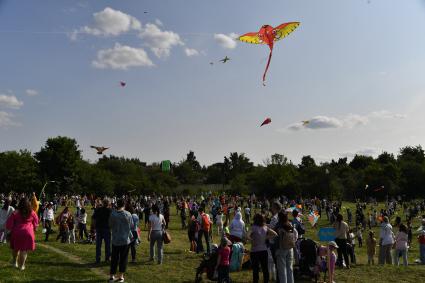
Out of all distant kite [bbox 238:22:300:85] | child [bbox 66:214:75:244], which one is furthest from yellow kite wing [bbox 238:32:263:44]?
child [bbox 66:214:75:244]

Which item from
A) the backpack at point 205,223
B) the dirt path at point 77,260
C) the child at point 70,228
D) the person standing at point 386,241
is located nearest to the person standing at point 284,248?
the dirt path at point 77,260

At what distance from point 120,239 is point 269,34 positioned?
9644 millimetres

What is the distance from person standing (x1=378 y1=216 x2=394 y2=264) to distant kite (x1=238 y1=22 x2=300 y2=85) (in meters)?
7.31

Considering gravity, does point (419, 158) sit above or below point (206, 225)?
above

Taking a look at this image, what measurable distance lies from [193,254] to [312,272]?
5799 mm

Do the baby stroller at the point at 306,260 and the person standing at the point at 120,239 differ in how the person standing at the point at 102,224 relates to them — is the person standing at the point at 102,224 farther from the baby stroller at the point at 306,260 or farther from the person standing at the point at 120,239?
the baby stroller at the point at 306,260

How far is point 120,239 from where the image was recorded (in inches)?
364

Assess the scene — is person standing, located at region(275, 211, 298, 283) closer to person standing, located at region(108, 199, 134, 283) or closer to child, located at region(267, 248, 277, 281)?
child, located at region(267, 248, 277, 281)

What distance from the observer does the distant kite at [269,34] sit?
49.7 ft

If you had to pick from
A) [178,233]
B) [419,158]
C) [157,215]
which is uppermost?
[419,158]

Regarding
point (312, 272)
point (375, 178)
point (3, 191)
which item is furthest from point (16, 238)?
point (375, 178)

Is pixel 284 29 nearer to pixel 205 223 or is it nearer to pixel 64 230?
pixel 205 223

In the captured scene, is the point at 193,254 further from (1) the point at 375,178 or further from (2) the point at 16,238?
(1) the point at 375,178

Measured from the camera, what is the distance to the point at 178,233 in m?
26.6
